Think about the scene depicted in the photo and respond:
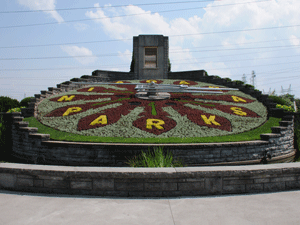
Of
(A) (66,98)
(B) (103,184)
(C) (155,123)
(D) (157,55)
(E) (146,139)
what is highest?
(D) (157,55)

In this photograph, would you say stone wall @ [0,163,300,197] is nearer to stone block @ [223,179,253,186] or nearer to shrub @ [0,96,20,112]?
stone block @ [223,179,253,186]

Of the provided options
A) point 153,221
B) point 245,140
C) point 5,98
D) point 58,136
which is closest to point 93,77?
point 5,98

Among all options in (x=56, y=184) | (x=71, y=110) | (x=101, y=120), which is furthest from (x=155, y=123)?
(x=56, y=184)

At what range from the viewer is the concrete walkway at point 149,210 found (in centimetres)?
289

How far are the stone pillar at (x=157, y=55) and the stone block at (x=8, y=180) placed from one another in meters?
17.8

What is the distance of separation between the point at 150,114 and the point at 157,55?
39.3 feet

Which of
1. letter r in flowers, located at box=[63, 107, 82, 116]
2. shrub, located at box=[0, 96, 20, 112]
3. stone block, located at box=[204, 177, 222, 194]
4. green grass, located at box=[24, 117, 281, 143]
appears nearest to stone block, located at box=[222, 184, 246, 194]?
stone block, located at box=[204, 177, 222, 194]

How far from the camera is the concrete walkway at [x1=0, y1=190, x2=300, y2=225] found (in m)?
2.89

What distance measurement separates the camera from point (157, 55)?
21.1 meters

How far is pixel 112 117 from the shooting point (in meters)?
10.2

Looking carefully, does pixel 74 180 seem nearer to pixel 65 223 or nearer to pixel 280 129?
pixel 65 223

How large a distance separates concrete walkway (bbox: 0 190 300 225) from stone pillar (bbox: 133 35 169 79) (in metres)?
18.2

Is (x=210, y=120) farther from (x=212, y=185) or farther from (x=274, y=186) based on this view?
(x=212, y=185)

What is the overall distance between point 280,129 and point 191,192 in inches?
266
